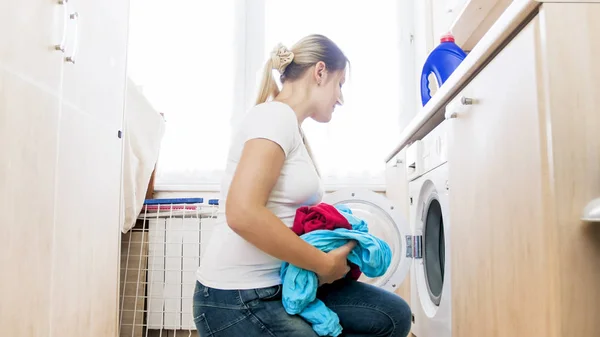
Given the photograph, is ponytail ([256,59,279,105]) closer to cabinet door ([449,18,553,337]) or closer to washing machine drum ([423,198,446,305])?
cabinet door ([449,18,553,337])

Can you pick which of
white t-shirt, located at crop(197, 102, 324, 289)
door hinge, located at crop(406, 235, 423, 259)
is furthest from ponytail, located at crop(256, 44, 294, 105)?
door hinge, located at crop(406, 235, 423, 259)

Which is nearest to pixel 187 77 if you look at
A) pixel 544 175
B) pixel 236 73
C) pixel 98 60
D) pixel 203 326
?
pixel 236 73

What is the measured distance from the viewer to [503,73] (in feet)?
3.23

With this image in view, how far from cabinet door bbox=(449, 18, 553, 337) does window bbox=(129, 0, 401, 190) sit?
1510 millimetres

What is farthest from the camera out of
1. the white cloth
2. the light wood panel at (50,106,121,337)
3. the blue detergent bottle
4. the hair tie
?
the white cloth

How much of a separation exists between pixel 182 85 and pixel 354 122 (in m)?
0.93

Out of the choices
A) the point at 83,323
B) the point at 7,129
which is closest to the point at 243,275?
the point at 7,129

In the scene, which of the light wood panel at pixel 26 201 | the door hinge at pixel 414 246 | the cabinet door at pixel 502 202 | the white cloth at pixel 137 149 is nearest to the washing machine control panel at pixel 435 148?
the cabinet door at pixel 502 202

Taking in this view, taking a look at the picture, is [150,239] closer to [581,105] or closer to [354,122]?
[354,122]

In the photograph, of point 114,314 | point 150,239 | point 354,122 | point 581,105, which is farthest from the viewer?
point 354,122

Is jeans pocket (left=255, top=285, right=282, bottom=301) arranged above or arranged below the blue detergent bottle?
below

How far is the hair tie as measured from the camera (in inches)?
50.1

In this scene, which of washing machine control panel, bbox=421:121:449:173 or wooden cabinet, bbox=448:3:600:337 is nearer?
wooden cabinet, bbox=448:3:600:337

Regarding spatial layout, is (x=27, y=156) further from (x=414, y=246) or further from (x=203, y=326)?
(x=414, y=246)
